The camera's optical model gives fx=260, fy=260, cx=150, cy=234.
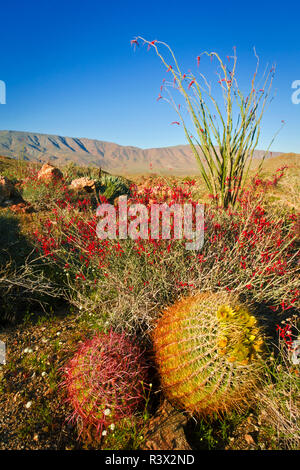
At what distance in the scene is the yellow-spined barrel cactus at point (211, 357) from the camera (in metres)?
1.96

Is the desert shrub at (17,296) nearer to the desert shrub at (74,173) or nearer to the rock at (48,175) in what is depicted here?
the rock at (48,175)

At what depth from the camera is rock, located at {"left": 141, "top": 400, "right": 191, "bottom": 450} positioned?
6.39 ft

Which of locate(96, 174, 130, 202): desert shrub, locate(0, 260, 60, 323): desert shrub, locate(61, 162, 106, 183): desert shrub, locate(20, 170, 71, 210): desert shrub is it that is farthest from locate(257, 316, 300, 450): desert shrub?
locate(61, 162, 106, 183): desert shrub

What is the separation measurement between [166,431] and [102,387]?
1.98ft

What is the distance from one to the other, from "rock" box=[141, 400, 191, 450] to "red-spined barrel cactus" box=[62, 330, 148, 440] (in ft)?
0.65

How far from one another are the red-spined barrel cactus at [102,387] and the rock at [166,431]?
0.20m

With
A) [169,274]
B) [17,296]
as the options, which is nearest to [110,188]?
[17,296]

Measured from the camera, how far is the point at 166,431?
2.04 metres

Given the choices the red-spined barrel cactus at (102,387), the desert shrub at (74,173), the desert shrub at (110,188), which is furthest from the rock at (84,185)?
the red-spined barrel cactus at (102,387)

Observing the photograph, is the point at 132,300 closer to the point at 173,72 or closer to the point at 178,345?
the point at 178,345

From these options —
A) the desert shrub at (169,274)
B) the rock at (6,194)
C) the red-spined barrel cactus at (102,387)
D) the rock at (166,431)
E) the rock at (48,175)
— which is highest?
the rock at (48,175)
